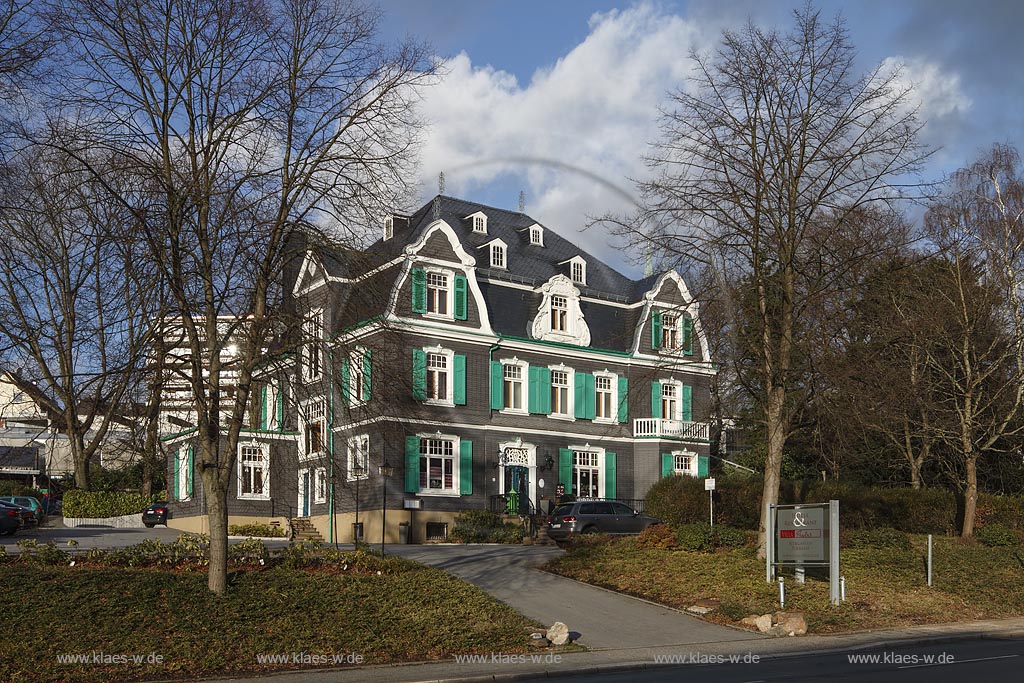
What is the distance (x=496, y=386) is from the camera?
42.7 m

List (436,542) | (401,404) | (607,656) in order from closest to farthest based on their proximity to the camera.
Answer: (607,656) < (401,404) < (436,542)

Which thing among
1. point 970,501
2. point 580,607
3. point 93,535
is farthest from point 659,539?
point 93,535

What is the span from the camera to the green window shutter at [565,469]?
43.8 metres

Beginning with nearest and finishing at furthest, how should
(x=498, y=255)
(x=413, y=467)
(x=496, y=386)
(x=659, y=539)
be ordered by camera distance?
(x=659, y=539) < (x=413, y=467) < (x=496, y=386) < (x=498, y=255)

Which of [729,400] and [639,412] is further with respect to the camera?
[639,412]

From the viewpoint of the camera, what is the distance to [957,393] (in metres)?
34.0

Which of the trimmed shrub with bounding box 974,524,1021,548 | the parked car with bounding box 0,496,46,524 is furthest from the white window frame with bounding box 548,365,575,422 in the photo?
the parked car with bounding box 0,496,46,524

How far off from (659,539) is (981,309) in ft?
42.0

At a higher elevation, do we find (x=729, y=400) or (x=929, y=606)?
(x=729, y=400)

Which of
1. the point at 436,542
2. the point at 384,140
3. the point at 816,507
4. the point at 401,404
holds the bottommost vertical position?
the point at 436,542

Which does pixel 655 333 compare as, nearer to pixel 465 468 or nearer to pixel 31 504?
pixel 465 468

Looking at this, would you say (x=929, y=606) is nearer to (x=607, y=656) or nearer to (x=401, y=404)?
(x=607, y=656)

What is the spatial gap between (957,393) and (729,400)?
11.9m

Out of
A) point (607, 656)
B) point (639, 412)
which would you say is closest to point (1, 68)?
point (607, 656)
